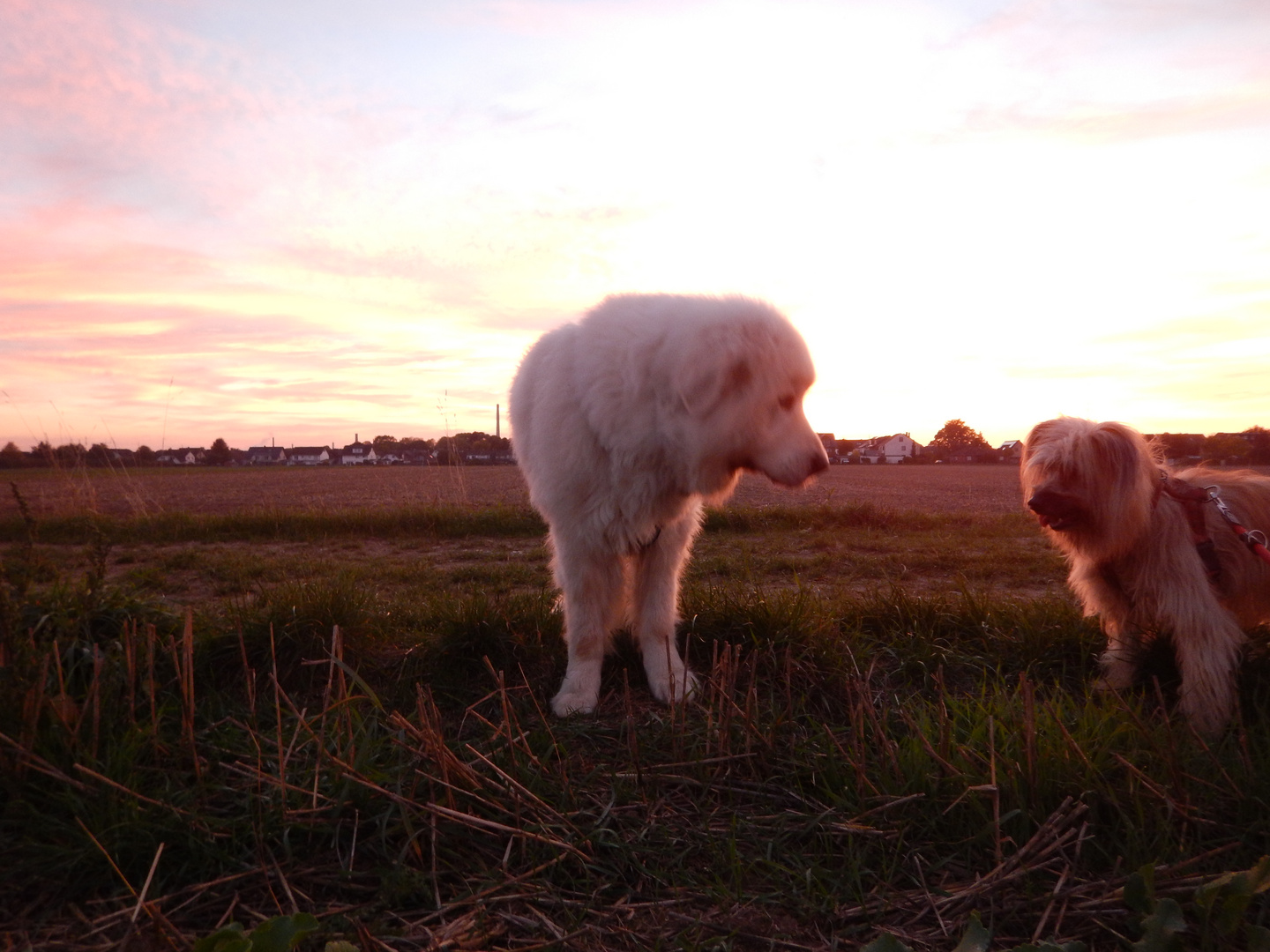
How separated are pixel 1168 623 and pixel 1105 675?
1.42ft

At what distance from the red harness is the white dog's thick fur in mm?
1789

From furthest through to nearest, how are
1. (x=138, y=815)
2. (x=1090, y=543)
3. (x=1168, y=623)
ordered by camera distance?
(x=1090, y=543) < (x=1168, y=623) < (x=138, y=815)

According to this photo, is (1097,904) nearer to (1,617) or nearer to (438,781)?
(438,781)

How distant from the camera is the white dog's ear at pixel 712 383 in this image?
3.10 metres

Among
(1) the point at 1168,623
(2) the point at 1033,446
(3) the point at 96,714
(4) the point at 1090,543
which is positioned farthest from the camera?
(2) the point at 1033,446

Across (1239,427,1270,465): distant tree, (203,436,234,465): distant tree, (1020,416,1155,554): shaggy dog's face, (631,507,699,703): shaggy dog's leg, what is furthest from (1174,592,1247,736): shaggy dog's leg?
(203,436,234,465): distant tree

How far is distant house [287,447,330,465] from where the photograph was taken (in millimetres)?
64562

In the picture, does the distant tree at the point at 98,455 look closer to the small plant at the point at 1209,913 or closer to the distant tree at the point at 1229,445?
the small plant at the point at 1209,913

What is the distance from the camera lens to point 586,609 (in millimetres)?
3602

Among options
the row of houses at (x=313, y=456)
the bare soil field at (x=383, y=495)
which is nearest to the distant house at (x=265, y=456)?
the row of houses at (x=313, y=456)

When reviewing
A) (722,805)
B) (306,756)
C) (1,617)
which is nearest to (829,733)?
(722,805)

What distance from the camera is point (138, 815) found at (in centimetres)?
205

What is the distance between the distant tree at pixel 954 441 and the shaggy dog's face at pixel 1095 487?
3648 centimetres

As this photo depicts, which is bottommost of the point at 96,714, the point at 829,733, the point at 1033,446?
the point at 829,733
